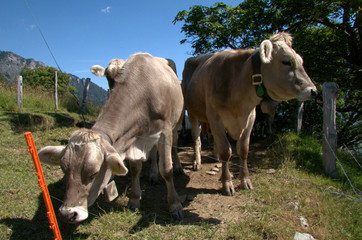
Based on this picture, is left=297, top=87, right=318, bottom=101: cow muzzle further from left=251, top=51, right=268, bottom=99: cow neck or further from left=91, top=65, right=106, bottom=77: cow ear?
left=91, top=65, right=106, bottom=77: cow ear

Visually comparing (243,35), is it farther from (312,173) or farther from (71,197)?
(71,197)

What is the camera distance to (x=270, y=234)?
2520mm

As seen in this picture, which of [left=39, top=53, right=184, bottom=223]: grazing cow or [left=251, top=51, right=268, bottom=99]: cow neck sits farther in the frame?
[left=251, top=51, right=268, bottom=99]: cow neck

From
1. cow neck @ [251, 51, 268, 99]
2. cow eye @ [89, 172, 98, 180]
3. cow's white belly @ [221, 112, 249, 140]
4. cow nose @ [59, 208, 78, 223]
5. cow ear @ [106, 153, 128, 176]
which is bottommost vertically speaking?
cow nose @ [59, 208, 78, 223]

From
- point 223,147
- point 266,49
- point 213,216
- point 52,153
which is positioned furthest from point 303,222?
point 52,153

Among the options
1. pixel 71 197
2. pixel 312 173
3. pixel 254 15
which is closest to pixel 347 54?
pixel 254 15

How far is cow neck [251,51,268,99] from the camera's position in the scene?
10.3ft

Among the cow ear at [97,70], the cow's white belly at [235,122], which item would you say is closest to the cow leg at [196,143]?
the cow's white belly at [235,122]

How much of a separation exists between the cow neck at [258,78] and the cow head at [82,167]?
2.03 m

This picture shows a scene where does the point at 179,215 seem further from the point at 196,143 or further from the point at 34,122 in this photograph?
the point at 34,122

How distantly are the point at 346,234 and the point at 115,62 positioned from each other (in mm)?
3343

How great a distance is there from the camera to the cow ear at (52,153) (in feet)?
7.49

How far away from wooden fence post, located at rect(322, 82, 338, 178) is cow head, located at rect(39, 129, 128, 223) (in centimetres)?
397

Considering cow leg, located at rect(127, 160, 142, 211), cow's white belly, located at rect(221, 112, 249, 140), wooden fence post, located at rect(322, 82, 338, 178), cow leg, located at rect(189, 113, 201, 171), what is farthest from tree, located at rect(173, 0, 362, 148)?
cow leg, located at rect(127, 160, 142, 211)
